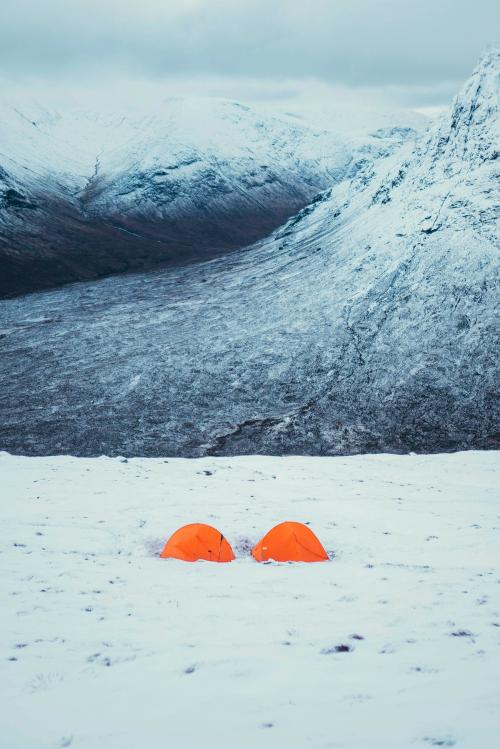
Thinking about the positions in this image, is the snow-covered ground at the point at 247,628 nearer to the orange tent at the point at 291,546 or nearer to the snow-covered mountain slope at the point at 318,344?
the orange tent at the point at 291,546

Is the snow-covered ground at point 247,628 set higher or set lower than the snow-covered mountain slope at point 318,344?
lower

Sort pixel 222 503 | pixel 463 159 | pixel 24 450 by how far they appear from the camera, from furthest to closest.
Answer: pixel 463 159 → pixel 24 450 → pixel 222 503

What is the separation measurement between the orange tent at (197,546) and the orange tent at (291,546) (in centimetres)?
79

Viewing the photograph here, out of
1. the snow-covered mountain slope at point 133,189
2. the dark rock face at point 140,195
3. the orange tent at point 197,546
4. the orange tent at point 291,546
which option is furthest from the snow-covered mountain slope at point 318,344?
the snow-covered mountain slope at point 133,189

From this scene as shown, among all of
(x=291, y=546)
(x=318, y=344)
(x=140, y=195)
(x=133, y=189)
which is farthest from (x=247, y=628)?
(x=133, y=189)

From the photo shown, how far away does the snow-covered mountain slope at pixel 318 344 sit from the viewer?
2792cm

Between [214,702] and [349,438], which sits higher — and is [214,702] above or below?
below

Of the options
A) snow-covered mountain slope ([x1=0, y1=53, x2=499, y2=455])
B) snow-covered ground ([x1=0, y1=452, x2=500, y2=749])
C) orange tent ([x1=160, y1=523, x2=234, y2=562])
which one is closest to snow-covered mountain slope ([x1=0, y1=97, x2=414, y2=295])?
snow-covered mountain slope ([x1=0, y1=53, x2=499, y2=455])

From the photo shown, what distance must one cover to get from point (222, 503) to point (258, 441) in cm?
1155

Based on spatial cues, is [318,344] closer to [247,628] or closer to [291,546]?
[291,546]

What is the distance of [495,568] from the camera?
10516 mm

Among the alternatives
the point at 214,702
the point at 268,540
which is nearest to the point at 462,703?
the point at 214,702

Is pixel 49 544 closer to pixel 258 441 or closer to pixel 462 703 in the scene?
pixel 462 703

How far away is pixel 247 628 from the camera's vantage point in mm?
7762
